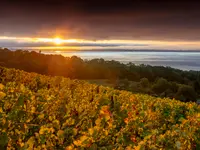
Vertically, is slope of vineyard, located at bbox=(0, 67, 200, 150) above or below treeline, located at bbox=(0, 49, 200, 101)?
above

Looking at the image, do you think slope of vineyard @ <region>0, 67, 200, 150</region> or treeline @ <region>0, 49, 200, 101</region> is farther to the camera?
treeline @ <region>0, 49, 200, 101</region>

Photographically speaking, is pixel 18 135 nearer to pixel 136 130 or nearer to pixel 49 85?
pixel 136 130

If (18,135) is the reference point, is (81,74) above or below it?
below

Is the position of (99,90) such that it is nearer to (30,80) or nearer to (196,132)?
(30,80)

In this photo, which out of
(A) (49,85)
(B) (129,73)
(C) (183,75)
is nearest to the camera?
(A) (49,85)

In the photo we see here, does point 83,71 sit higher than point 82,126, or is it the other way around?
point 82,126

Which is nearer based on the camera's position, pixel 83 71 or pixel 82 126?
pixel 82 126

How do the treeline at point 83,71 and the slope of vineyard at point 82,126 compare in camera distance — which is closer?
the slope of vineyard at point 82,126

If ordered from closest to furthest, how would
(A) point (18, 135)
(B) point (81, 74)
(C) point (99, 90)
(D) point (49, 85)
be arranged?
(A) point (18, 135) < (C) point (99, 90) < (D) point (49, 85) < (B) point (81, 74)

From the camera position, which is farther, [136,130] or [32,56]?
[32,56]

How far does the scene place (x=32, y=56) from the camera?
5544cm

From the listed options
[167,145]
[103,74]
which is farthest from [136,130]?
[103,74]

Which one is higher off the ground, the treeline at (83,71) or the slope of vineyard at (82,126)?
the slope of vineyard at (82,126)

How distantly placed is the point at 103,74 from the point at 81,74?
223 inches
